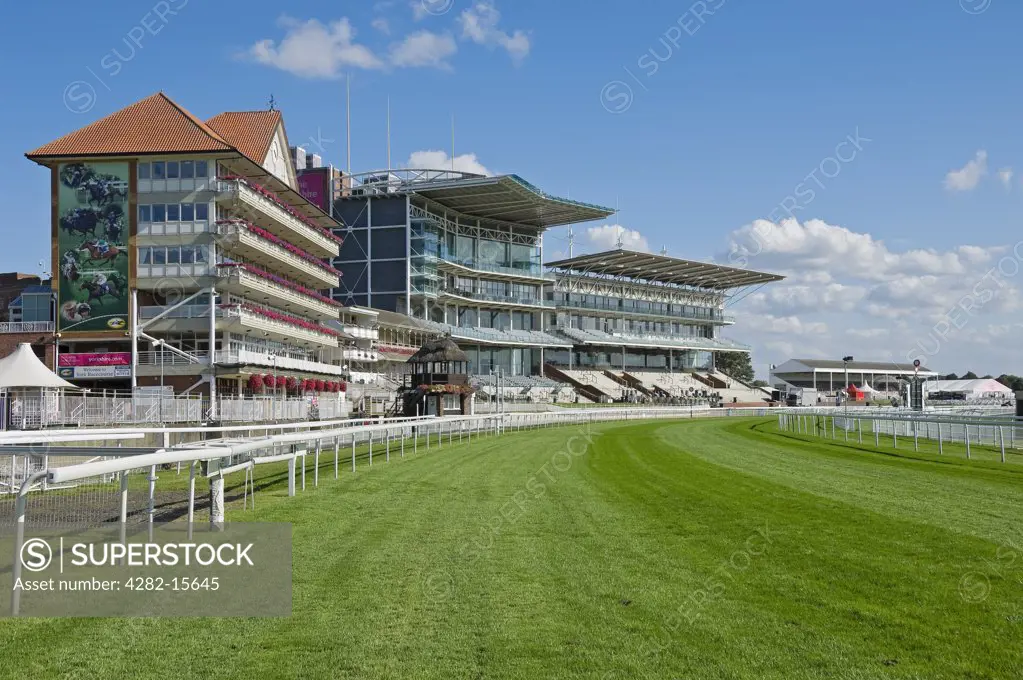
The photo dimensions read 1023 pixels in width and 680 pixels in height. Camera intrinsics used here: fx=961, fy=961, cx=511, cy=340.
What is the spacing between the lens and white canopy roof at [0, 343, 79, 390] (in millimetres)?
29469

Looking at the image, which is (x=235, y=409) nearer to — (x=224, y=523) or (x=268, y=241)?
(x=268, y=241)

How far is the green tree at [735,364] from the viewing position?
141500 millimetres

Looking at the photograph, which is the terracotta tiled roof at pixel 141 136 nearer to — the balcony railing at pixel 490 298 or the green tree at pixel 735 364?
the balcony railing at pixel 490 298

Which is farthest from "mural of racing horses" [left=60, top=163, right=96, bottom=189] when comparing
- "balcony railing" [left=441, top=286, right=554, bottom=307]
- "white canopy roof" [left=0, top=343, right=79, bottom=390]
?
"balcony railing" [left=441, top=286, right=554, bottom=307]

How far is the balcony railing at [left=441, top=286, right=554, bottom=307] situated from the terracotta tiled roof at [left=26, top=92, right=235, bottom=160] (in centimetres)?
4523

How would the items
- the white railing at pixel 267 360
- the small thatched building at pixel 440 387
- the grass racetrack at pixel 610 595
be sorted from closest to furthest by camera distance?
the grass racetrack at pixel 610 595, the white railing at pixel 267 360, the small thatched building at pixel 440 387

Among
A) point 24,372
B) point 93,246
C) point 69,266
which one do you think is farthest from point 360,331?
point 24,372

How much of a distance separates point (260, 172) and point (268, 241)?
12.8 ft

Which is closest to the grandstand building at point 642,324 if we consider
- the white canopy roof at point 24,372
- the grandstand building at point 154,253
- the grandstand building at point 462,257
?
the grandstand building at point 462,257

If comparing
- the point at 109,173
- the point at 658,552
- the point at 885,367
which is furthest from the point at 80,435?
the point at 885,367

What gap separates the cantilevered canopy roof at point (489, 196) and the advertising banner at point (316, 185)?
932 centimetres

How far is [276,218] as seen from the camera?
55.7 meters

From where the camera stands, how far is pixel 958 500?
13.5 metres

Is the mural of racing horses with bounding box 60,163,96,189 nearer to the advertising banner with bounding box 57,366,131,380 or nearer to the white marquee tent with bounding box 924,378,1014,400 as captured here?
the advertising banner with bounding box 57,366,131,380
